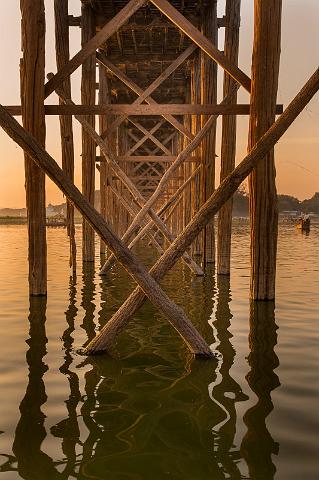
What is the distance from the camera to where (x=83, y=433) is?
2.70 m

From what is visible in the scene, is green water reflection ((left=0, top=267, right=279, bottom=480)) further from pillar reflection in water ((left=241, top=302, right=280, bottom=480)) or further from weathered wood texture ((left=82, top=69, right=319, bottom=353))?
weathered wood texture ((left=82, top=69, right=319, bottom=353))

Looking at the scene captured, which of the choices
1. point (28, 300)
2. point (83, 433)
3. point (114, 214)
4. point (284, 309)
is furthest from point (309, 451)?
point (114, 214)

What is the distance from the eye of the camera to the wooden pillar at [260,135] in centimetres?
573

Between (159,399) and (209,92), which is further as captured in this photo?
(209,92)

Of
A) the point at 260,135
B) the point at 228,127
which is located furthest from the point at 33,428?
the point at 228,127

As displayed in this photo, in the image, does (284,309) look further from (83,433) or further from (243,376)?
(83,433)

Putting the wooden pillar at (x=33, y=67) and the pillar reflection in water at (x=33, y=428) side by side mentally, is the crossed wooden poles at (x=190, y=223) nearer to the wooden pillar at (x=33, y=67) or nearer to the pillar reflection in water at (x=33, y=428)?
the pillar reflection in water at (x=33, y=428)

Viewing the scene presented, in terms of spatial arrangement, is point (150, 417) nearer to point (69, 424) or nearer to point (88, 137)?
point (69, 424)

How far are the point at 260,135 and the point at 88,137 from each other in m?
5.80

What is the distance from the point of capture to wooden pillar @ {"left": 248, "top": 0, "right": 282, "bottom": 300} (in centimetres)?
573

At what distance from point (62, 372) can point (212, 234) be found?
718cm

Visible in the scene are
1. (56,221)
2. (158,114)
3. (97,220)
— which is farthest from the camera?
(56,221)

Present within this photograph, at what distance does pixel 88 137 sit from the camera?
11.2 metres

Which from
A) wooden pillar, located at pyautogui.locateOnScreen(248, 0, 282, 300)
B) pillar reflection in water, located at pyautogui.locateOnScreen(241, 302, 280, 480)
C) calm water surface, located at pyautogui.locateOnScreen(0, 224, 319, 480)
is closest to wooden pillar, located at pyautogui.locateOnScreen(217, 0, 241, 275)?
wooden pillar, located at pyautogui.locateOnScreen(248, 0, 282, 300)
